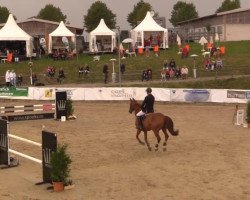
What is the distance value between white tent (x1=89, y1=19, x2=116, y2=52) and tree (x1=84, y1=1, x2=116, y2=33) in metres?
38.0

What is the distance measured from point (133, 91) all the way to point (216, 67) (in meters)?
9.22

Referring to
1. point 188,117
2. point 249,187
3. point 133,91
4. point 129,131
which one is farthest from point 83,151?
point 133,91

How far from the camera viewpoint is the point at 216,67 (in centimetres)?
4012

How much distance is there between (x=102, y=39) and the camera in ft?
171

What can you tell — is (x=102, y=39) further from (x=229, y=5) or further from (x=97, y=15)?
(x=229, y=5)

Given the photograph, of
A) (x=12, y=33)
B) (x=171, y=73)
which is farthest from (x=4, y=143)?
(x=12, y=33)

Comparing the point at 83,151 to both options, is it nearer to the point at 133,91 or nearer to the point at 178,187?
the point at 178,187

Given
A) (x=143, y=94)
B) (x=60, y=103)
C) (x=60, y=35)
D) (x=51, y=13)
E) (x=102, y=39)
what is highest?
(x=51, y=13)

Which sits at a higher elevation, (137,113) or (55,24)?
(55,24)

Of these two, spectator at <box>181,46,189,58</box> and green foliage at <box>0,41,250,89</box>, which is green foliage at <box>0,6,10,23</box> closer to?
green foliage at <box>0,41,250,89</box>

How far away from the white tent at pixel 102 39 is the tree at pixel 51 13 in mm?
45478

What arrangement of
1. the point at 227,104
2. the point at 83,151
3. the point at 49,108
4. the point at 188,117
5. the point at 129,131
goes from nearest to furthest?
the point at 83,151
the point at 129,131
the point at 49,108
the point at 188,117
the point at 227,104

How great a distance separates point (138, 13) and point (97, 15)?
7461 mm

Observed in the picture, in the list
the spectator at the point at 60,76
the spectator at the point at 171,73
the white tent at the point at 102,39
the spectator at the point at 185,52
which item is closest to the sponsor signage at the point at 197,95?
the spectator at the point at 171,73
